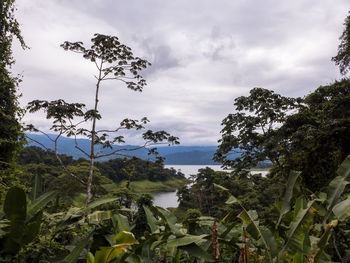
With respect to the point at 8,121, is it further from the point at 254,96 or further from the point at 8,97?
the point at 254,96

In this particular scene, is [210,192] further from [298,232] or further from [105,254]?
[105,254]

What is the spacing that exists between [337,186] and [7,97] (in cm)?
911

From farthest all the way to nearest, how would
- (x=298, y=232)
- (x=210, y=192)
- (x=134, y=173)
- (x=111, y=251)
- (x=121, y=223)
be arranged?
(x=134, y=173) → (x=210, y=192) → (x=121, y=223) → (x=298, y=232) → (x=111, y=251)

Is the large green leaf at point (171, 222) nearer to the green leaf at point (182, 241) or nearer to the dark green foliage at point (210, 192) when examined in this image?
the green leaf at point (182, 241)

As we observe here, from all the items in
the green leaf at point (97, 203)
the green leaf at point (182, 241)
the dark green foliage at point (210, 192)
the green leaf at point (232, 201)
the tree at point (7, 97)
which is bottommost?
the dark green foliage at point (210, 192)

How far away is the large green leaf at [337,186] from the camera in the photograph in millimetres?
794

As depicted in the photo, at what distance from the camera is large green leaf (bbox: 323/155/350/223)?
0.79 meters

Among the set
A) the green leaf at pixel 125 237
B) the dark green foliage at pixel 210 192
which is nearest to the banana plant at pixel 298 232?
the green leaf at pixel 125 237

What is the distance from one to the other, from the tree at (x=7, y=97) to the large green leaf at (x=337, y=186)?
8170 mm

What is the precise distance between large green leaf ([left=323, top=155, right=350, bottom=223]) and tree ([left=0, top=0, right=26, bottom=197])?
26.8 ft

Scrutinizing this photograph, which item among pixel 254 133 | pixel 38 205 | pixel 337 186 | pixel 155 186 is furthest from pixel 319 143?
pixel 155 186

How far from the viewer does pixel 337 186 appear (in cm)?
84

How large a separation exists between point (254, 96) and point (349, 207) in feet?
20.6

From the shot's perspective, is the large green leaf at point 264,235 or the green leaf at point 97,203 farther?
the green leaf at point 97,203
